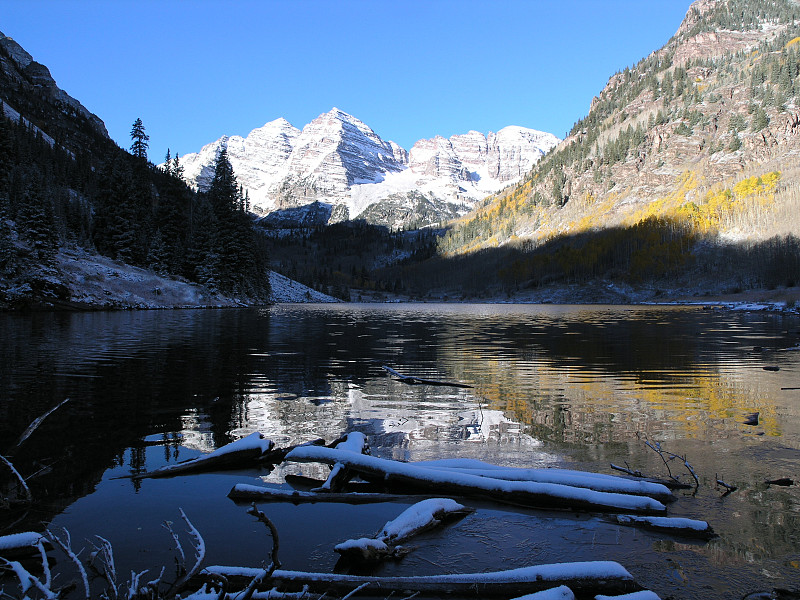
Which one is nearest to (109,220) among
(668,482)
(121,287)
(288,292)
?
(121,287)

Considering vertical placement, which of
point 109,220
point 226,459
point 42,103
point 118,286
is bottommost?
point 226,459

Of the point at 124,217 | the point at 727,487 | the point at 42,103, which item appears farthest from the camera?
the point at 42,103

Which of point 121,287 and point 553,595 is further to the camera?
point 121,287

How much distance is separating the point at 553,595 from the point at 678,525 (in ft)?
9.31

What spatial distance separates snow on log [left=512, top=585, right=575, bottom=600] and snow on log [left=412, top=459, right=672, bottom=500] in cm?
302

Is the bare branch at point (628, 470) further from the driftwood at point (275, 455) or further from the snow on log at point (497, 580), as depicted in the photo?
the driftwood at point (275, 455)

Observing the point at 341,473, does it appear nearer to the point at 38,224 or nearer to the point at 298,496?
the point at 298,496

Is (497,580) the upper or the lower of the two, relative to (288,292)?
lower

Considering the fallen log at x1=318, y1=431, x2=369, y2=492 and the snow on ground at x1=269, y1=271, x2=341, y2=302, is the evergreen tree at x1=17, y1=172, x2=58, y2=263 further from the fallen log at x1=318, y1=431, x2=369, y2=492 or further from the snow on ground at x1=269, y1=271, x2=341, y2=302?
the snow on ground at x1=269, y1=271, x2=341, y2=302

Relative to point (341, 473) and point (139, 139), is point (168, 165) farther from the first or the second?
point (341, 473)

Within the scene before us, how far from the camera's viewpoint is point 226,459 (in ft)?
29.9

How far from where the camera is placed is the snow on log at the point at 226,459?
8.81m

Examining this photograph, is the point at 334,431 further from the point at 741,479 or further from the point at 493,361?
the point at 493,361

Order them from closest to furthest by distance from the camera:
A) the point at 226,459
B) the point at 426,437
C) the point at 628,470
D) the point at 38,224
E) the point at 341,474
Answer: the point at 341,474, the point at 628,470, the point at 226,459, the point at 426,437, the point at 38,224
